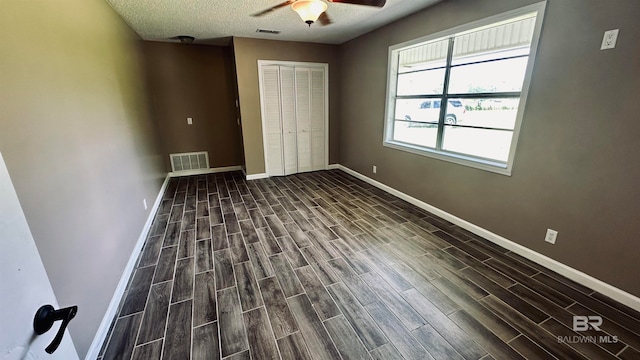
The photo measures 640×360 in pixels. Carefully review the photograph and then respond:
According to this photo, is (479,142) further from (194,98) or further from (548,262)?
(194,98)

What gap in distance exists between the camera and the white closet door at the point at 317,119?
5141mm

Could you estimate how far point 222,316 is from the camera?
1.90 meters

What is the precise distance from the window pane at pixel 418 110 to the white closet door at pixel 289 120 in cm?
202

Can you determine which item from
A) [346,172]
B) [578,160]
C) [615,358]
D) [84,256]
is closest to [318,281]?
[84,256]

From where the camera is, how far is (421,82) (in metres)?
3.62

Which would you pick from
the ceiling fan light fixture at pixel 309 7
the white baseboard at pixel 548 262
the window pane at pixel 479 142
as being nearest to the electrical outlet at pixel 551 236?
the white baseboard at pixel 548 262

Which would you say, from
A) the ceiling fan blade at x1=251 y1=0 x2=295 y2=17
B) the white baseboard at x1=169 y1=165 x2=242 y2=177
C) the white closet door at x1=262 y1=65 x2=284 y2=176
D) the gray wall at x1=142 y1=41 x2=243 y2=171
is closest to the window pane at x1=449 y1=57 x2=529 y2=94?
the ceiling fan blade at x1=251 y1=0 x2=295 y2=17

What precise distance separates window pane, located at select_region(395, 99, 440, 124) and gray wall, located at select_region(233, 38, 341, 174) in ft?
5.55

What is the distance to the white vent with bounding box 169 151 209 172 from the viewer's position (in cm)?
522

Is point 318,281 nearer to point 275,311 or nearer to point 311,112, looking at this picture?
point 275,311

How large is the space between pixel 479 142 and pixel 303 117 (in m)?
3.21

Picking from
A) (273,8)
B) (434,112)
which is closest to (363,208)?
(434,112)

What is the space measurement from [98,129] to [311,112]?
366 centimetres

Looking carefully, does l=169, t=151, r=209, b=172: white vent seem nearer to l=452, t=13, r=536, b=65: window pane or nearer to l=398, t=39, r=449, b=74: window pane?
l=398, t=39, r=449, b=74: window pane
